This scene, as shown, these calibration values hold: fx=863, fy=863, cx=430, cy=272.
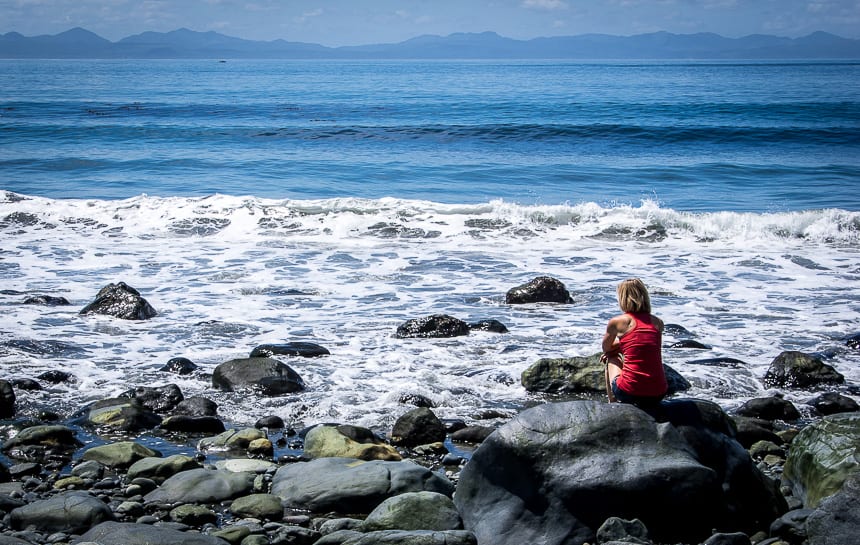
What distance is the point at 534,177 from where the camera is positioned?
91.7 ft

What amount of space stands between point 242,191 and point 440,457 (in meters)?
19.0

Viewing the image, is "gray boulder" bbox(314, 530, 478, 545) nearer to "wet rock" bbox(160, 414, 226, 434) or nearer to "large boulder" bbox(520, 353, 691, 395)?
"wet rock" bbox(160, 414, 226, 434)

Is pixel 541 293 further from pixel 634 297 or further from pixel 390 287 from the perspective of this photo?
pixel 634 297

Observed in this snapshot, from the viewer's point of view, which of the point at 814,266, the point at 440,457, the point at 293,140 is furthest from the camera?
the point at 293,140

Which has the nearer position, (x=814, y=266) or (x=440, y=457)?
(x=440, y=457)

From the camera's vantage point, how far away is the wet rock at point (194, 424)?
328 inches

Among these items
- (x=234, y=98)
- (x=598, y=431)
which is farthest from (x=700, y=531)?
(x=234, y=98)

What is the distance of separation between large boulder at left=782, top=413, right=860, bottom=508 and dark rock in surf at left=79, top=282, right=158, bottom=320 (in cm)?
887

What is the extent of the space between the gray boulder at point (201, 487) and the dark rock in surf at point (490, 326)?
517 cm

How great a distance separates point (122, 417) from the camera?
845cm

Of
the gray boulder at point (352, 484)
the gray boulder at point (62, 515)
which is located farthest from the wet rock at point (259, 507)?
the gray boulder at point (62, 515)

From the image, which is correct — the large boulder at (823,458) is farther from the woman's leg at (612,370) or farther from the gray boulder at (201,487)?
the gray boulder at (201,487)

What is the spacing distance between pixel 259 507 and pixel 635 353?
3.11 meters

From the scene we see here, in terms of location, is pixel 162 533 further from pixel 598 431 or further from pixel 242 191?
pixel 242 191
